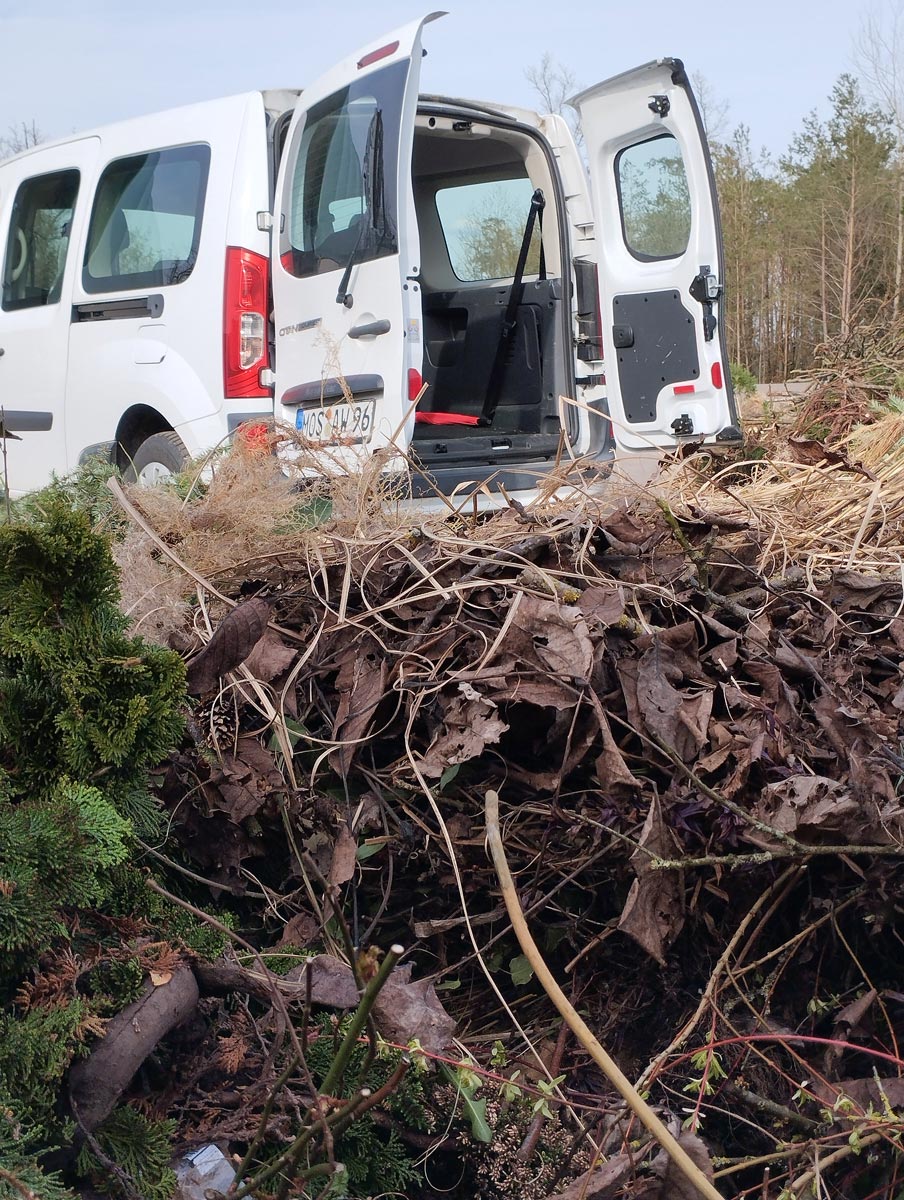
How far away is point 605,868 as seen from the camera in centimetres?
169

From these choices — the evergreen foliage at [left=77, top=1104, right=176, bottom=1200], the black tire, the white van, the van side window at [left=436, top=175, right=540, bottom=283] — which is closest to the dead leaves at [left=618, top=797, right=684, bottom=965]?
the evergreen foliage at [left=77, top=1104, right=176, bottom=1200]

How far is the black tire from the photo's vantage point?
4492mm

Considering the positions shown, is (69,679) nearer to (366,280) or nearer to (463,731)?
(463,731)

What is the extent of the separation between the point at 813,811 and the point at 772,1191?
53 cm

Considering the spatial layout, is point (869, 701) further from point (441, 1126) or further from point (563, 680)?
point (441, 1126)

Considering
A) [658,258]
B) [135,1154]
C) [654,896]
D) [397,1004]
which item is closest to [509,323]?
[658,258]

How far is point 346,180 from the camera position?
4.28 m

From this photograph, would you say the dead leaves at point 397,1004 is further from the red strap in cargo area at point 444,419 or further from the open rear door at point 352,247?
the red strap in cargo area at point 444,419

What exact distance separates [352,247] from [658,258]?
1612mm

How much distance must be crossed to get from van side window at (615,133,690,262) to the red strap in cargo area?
1158 millimetres

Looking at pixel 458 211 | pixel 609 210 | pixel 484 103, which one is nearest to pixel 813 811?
pixel 609 210

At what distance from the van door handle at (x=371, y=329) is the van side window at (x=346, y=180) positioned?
258 millimetres

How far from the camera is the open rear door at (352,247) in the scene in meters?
4.01

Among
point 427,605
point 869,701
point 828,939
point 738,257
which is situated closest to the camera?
point 828,939
